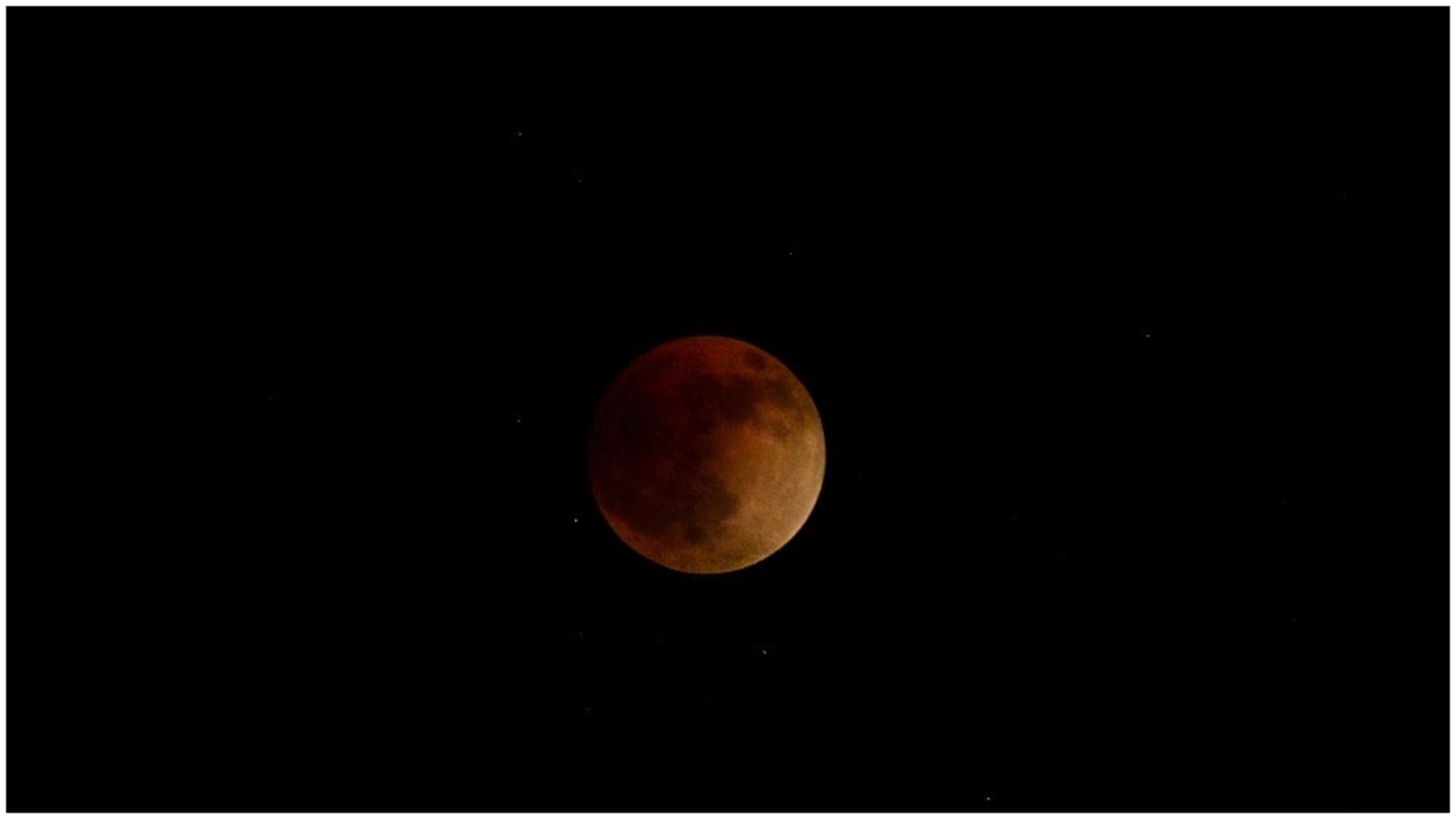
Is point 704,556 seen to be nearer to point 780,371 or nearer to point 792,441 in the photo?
point 792,441

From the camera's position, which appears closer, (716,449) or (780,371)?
(716,449)

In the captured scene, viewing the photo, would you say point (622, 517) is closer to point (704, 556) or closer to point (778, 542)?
point (704, 556)

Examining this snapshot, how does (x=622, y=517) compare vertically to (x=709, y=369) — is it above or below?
below

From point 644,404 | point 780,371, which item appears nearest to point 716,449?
point 644,404

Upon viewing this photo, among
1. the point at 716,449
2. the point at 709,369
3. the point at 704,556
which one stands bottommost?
the point at 704,556

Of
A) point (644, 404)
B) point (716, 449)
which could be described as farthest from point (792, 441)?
point (644, 404)

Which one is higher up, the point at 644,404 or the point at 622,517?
the point at 644,404
